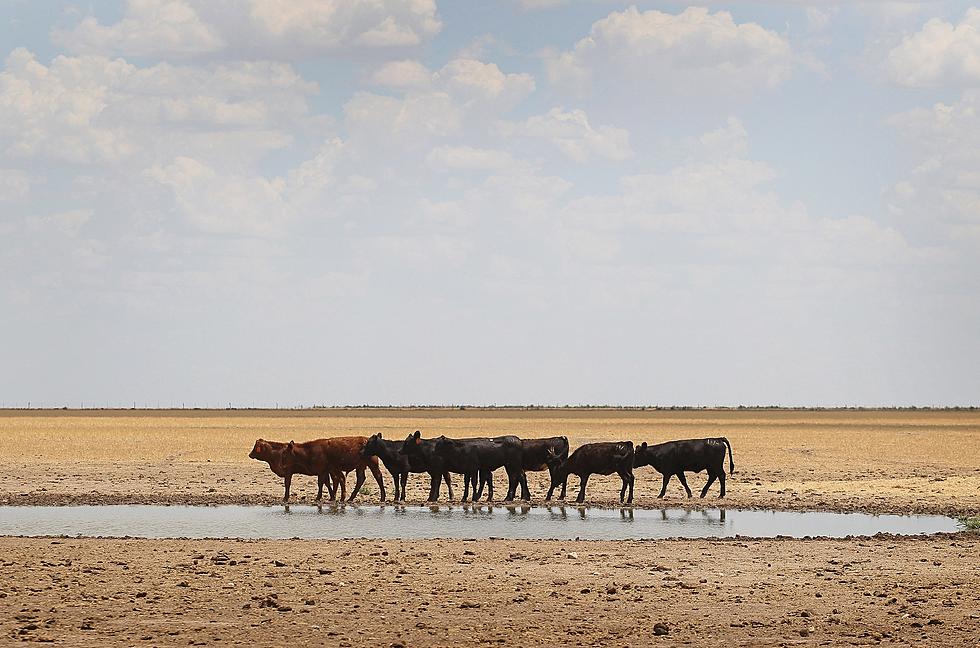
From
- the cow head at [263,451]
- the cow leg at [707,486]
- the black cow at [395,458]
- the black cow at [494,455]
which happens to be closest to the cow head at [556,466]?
the black cow at [494,455]

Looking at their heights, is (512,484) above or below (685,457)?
below

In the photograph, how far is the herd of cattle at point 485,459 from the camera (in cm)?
2664

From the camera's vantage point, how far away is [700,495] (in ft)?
89.0

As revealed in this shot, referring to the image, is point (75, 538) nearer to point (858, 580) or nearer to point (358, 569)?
point (358, 569)

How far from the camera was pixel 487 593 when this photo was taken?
14141 mm

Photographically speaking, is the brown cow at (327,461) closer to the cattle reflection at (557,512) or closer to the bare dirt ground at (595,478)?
the bare dirt ground at (595,478)

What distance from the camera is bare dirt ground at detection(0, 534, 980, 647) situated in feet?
39.6

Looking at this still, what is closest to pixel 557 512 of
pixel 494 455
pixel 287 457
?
pixel 494 455

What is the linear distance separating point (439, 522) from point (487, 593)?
27.0 feet

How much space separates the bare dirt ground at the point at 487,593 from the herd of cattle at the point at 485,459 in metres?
8.00

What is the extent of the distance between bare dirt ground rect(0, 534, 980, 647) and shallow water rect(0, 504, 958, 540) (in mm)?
1835

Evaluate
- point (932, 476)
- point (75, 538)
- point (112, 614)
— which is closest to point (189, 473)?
point (75, 538)

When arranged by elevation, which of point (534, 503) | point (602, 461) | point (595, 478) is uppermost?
point (602, 461)

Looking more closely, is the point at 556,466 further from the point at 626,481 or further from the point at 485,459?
the point at 626,481
